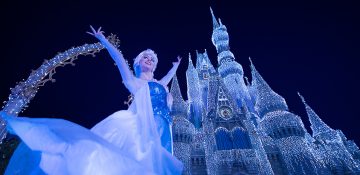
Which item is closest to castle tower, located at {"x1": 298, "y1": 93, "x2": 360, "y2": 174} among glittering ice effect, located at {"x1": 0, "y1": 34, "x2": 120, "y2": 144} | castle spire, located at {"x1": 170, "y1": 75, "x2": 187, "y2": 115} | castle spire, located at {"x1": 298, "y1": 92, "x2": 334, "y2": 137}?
castle spire, located at {"x1": 298, "y1": 92, "x2": 334, "y2": 137}

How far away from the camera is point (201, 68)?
1501 inches

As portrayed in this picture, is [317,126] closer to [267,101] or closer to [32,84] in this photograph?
[267,101]

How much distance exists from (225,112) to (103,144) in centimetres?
2608

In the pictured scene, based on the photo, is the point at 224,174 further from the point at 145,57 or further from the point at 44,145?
the point at 44,145

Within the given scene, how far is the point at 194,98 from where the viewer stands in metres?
33.5

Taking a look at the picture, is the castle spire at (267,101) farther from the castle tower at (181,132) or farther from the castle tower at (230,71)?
the castle tower at (181,132)

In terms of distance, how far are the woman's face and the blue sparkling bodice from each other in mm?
344

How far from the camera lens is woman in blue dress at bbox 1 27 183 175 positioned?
2.46 m

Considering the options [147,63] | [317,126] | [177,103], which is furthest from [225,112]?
[147,63]

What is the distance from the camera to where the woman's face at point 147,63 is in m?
4.14

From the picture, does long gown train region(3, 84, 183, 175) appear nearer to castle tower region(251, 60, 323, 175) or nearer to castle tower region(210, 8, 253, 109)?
castle tower region(251, 60, 323, 175)

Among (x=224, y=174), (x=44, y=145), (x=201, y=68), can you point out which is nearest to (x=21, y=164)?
(x=44, y=145)

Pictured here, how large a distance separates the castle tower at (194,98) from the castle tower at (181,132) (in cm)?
264

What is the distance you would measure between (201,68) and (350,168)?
20938mm
